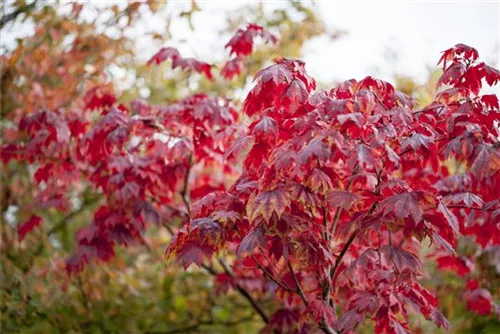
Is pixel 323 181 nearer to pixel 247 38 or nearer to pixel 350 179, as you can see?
pixel 350 179

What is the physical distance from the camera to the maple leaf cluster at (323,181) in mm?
1899

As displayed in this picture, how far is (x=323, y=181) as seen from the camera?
1.93 m

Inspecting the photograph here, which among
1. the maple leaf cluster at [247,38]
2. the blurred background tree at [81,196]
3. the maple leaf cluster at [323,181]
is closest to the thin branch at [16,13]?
the blurred background tree at [81,196]

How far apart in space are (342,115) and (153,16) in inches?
108

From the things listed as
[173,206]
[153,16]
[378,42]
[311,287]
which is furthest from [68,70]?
[378,42]

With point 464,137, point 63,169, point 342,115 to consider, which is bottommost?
point 464,137

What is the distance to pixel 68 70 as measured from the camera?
13.9 ft

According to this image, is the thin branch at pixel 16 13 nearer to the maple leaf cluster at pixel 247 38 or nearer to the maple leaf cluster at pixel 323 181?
the maple leaf cluster at pixel 323 181

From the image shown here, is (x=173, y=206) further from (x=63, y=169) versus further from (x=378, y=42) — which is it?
(x=378, y=42)

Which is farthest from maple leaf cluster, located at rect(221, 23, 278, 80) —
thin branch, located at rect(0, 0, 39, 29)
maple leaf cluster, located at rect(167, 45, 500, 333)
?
thin branch, located at rect(0, 0, 39, 29)

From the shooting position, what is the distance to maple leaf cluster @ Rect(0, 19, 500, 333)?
1.90m

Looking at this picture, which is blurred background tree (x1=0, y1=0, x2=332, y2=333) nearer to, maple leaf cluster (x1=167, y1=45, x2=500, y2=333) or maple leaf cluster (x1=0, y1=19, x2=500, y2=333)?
maple leaf cluster (x1=0, y1=19, x2=500, y2=333)

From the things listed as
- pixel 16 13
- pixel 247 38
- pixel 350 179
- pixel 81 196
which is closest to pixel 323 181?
pixel 350 179

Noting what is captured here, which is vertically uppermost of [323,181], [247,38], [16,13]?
[16,13]
